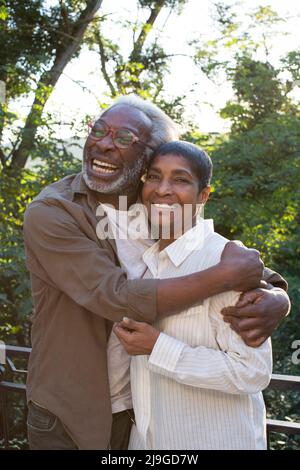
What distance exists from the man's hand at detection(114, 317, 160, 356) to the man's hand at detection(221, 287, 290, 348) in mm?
246

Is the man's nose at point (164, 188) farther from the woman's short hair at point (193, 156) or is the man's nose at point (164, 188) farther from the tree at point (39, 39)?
the tree at point (39, 39)

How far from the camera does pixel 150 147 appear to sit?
244cm

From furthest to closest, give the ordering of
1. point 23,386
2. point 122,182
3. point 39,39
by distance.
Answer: point 39,39
point 23,386
point 122,182

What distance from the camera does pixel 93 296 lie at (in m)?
2.02

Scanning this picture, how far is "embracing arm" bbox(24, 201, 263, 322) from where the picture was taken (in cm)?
194

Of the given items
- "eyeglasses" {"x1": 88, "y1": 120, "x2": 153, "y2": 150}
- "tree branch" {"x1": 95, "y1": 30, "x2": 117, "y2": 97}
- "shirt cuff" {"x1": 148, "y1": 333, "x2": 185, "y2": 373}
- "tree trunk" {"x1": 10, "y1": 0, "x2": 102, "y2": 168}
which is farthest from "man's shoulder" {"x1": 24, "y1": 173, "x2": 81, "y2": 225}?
"tree branch" {"x1": 95, "y1": 30, "x2": 117, "y2": 97}

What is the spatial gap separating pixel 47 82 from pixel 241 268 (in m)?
5.93

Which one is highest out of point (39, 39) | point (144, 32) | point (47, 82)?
point (144, 32)

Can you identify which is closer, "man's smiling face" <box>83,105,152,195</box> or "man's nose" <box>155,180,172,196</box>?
"man's nose" <box>155,180,172,196</box>

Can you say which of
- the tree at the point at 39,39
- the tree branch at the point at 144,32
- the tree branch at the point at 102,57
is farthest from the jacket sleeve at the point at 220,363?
the tree branch at the point at 144,32

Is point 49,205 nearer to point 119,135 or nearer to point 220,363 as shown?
point 119,135

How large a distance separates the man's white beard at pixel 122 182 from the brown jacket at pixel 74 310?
110 mm

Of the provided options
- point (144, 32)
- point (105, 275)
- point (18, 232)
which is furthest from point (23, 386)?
point (144, 32)

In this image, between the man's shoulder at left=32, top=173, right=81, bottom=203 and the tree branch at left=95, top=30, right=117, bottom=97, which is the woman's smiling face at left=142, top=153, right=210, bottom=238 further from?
the tree branch at left=95, top=30, right=117, bottom=97
